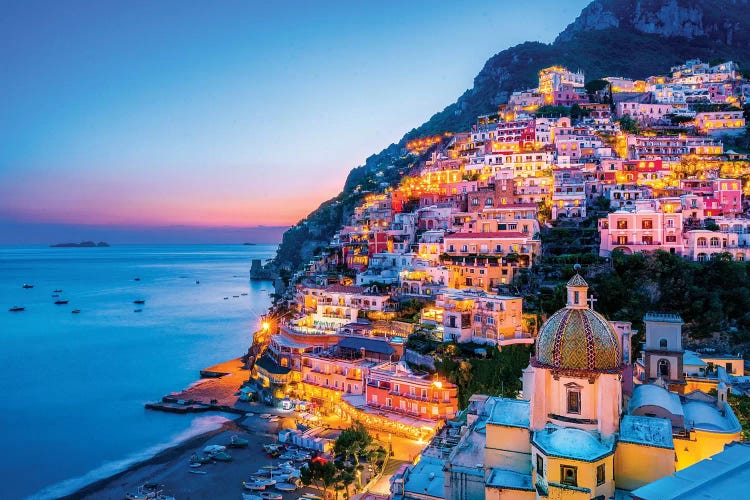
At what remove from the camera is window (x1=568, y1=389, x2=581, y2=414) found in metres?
14.6

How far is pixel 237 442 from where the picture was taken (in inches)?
1299

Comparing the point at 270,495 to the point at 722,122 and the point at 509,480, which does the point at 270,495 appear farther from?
the point at 722,122

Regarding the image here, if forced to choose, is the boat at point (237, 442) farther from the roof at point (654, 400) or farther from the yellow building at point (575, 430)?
the roof at point (654, 400)

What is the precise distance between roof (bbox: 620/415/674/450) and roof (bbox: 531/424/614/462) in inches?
31.5

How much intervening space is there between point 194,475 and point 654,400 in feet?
76.8

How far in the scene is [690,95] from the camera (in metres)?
76.7

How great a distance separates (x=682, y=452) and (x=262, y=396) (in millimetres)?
30048

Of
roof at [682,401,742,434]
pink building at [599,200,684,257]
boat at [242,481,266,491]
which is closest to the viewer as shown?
roof at [682,401,742,434]

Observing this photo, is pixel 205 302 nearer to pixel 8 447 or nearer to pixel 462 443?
pixel 8 447

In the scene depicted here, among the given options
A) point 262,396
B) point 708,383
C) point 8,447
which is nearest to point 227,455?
point 262,396

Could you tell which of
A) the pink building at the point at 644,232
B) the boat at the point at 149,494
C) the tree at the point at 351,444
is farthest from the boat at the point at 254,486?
the pink building at the point at 644,232

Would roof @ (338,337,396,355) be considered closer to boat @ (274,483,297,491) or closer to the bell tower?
boat @ (274,483,297,491)

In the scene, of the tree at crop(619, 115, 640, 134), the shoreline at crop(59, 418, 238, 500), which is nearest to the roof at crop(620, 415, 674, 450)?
the shoreline at crop(59, 418, 238, 500)

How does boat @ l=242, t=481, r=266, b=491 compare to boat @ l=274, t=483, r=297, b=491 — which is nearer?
boat @ l=274, t=483, r=297, b=491
